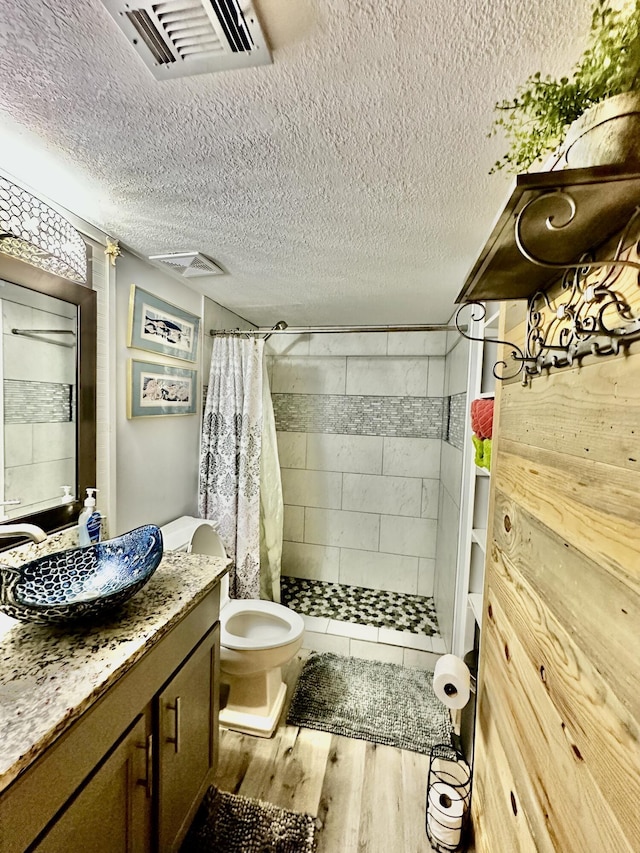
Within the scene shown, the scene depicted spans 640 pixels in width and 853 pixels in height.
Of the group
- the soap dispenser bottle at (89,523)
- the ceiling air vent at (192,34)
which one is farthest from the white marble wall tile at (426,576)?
the ceiling air vent at (192,34)

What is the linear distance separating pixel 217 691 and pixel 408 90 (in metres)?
1.88

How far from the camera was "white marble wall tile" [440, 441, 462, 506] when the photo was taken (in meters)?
1.96

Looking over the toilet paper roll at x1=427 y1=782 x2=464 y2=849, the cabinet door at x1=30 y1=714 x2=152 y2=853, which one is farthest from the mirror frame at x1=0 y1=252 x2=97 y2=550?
the toilet paper roll at x1=427 y1=782 x2=464 y2=849

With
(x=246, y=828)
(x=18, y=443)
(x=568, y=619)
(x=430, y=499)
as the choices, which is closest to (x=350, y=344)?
(x=430, y=499)

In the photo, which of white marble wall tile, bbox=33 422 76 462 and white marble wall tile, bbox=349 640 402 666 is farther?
white marble wall tile, bbox=349 640 402 666

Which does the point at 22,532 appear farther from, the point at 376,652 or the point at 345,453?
the point at 345,453

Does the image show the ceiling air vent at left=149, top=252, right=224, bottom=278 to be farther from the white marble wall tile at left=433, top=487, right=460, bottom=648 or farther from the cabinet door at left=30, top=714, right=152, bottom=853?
the white marble wall tile at left=433, top=487, right=460, bottom=648

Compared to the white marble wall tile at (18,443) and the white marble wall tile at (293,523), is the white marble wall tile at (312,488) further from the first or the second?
the white marble wall tile at (18,443)

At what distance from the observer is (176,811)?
1.04 m

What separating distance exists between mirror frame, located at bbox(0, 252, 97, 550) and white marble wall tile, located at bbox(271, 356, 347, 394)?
171 centimetres

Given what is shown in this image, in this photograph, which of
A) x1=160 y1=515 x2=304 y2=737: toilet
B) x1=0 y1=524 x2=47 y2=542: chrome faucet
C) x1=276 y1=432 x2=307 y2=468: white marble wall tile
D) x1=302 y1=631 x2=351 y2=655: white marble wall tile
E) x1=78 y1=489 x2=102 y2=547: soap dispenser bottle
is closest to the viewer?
x1=0 y1=524 x2=47 y2=542: chrome faucet

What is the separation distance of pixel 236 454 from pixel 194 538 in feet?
1.85

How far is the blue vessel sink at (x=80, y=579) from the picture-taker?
79 centimetres

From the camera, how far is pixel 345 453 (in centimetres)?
293
